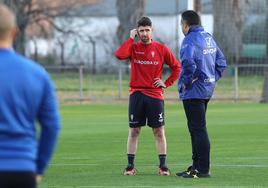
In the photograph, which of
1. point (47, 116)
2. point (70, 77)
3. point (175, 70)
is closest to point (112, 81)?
point (70, 77)

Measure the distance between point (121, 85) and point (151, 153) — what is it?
69.8ft

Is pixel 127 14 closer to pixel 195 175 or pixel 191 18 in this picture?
pixel 191 18

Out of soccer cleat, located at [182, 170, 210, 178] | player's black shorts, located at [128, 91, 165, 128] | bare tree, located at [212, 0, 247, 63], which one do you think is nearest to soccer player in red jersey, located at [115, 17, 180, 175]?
player's black shorts, located at [128, 91, 165, 128]

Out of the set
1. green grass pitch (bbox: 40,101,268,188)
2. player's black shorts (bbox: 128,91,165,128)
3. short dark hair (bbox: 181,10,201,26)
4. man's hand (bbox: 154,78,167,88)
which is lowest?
green grass pitch (bbox: 40,101,268,188)

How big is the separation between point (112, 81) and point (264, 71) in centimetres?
625

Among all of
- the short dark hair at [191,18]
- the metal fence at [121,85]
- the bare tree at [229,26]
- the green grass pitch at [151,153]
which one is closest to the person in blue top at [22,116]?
the green grass pitch at [151,153]

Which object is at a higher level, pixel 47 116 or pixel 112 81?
pixel 47 116

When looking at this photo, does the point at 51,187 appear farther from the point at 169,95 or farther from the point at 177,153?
the point at 169,95

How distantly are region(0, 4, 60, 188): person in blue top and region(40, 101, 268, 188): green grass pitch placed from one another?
514cm

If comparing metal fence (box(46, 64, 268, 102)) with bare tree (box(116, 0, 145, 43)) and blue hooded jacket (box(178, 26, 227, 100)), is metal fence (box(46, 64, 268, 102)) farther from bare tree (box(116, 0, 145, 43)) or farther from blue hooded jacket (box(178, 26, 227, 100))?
blue hooded jacket (box(178, 26, 227, 100))

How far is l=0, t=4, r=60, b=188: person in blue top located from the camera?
568cm

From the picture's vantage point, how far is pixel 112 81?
38.4 m

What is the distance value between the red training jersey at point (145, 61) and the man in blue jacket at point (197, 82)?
0.49 metres

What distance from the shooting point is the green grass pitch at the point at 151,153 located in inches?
457
